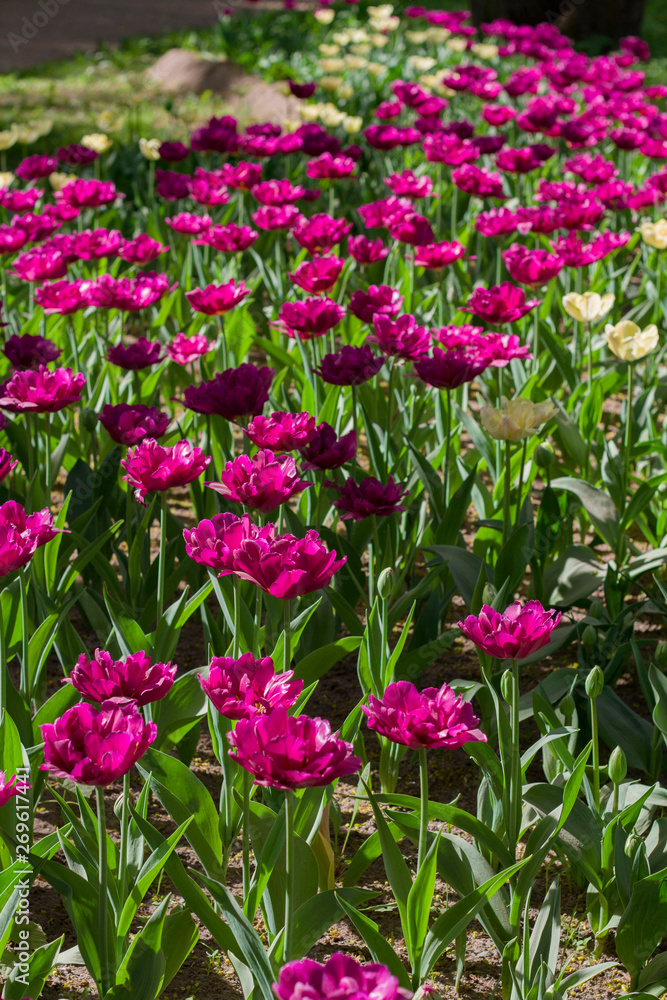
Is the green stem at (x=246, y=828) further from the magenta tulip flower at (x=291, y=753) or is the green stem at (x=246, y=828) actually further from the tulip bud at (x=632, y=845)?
the tulip bud at (x=632, y=845)

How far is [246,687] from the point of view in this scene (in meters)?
1.29

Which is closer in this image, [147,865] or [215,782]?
[147,865]

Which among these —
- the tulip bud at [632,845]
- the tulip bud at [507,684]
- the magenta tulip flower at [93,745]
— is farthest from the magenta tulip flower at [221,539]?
the tulip bud at [632,845]

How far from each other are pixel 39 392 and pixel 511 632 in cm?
112

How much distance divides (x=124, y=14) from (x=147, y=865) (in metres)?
17.7

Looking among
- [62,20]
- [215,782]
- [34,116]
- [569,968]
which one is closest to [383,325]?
[215,782]

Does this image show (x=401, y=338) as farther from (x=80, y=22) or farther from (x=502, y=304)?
(x=80, y=22)

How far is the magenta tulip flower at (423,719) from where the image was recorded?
4.09 ft

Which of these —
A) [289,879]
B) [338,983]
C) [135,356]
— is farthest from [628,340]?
Answer: [338,983]

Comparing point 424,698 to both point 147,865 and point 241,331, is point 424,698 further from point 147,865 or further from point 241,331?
point 241,331

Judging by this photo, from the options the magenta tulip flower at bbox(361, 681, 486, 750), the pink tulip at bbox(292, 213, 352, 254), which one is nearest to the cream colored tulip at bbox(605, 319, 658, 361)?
the pink tulip at bbox(292, 213, 352, 254)

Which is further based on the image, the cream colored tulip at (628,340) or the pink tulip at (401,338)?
the cream colored tulip at (628,340)

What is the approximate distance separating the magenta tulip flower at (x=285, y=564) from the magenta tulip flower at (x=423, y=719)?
0.68ft

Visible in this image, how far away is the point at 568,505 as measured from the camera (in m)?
2.68
